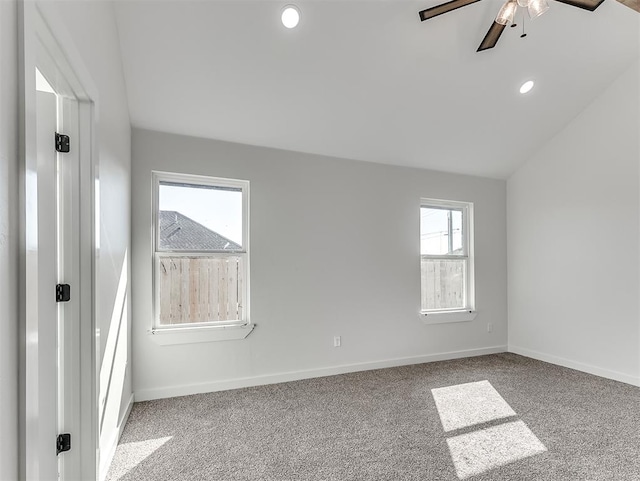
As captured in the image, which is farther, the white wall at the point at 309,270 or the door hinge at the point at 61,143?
the white wall at the point at 309,270

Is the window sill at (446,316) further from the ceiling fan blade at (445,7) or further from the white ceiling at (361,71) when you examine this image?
the ceiling fan blade at (445,7)

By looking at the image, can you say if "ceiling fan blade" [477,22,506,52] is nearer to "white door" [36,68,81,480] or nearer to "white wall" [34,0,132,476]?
"white wall" [34,0,132,476]

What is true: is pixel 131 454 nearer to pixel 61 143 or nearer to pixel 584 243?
pixel 61 143

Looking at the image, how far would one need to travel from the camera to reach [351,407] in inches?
114

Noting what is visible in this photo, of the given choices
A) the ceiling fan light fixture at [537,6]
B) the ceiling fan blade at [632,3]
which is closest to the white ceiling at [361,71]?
the ceiling fan light fixture at [537,6]

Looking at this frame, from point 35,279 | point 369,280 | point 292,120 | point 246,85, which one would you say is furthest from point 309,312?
point 35,279

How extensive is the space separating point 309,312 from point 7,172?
2.92 m

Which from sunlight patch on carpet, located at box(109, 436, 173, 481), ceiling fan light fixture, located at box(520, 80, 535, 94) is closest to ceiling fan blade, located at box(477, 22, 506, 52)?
ceiling fan light fixture, located at box(520, 80, 535, 94)

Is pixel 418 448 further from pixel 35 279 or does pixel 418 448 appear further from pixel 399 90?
pixel 399 90

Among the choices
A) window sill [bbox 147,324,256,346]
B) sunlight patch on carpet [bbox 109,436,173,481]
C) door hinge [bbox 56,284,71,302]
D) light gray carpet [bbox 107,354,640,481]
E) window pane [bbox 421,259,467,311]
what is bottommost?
light gray carpet [bbox 107,354,640,481]

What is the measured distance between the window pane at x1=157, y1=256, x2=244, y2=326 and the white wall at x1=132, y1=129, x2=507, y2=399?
154mm

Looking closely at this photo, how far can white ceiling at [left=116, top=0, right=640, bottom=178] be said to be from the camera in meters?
2.45

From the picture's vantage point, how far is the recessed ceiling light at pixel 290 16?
7.79 feet

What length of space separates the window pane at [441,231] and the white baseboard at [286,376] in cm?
→ 127
